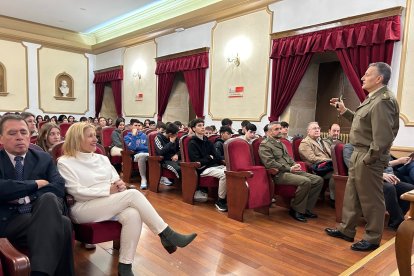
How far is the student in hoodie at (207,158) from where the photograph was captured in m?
3.54

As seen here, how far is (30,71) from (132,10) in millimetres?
3878

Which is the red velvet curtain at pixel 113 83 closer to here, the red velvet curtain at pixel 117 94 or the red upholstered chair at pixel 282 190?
the red velvet curtain at pixel 117 94

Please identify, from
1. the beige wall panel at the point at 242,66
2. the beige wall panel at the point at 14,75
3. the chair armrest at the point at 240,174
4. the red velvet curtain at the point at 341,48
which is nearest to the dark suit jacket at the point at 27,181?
the chair armrest at the point at 240,174

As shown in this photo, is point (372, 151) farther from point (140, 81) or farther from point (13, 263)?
point (140, 81)

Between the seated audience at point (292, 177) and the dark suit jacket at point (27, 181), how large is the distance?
2.20 meters

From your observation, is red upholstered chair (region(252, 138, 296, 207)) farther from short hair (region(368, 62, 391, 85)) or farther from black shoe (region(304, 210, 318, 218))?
short hair (region(368, 62, 391, 85))

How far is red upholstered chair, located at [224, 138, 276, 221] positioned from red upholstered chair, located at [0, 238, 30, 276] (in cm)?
217

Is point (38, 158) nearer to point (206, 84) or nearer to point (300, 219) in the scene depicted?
point (300, 219)

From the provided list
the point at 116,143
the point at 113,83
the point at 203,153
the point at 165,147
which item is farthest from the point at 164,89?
the point at 203,153

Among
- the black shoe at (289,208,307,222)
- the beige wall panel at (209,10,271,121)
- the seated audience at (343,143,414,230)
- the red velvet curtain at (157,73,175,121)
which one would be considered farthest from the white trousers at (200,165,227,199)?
the red velvet curtain at (157,73,175,121)

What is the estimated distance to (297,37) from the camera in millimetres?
5180

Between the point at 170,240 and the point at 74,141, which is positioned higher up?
the point at 74,141

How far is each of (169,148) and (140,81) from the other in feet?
16.9

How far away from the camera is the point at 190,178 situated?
3709 millimetres
